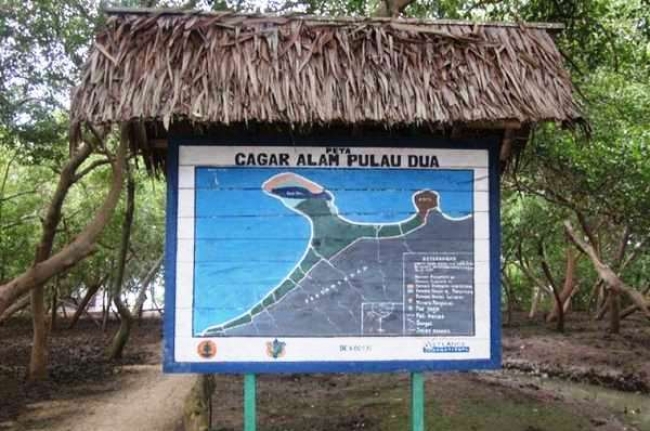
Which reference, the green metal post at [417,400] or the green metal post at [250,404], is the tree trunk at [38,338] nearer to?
the green metal post at [250,404]

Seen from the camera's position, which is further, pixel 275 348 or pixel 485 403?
pixel 485 403

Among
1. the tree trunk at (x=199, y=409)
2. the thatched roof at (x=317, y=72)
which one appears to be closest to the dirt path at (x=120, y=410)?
the tree trunk at (x=199, y=409)

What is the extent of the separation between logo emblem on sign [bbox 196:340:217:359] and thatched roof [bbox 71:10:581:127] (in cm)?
144

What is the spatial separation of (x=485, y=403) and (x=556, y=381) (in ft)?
13.6

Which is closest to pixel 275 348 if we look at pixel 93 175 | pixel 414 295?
pixel 414 295

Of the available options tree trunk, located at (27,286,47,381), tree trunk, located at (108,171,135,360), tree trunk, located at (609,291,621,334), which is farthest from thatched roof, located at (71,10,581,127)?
tree trunk, located at (609,291,621,334)

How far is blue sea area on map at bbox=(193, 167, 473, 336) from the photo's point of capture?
4.64 m

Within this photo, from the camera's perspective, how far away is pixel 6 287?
22.2 ft

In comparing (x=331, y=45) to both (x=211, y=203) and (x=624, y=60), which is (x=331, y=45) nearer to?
(x=211, y=203)

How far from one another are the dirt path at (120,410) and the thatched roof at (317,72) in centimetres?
602

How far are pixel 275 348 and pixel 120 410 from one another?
707 cm

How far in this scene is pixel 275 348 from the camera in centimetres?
462

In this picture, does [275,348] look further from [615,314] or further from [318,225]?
[615,314]

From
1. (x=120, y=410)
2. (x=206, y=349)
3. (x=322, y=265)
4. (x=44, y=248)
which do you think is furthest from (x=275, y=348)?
(x=44, y=248)
